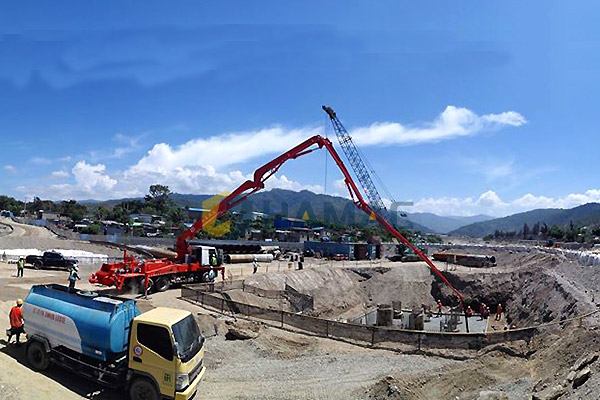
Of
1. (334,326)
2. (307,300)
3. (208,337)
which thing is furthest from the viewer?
(307,300)

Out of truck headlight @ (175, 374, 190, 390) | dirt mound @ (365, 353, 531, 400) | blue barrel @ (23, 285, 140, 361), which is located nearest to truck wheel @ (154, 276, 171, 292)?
blue barrel @ (23, 285, 140, 361)

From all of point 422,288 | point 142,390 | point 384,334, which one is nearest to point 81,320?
point 142,390

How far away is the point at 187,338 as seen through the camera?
458 inches

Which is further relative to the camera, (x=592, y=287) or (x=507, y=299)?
(x=507, y=299)

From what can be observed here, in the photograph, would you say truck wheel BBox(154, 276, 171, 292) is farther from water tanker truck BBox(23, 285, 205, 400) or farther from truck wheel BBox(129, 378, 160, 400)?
truck wheel BBox(129, 378, 160, 400)

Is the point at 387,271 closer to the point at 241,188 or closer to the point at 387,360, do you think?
the point at 241,188

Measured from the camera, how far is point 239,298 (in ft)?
102

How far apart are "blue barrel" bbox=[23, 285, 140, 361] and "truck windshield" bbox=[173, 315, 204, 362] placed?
1.57 m

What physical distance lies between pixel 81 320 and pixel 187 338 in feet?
9.96

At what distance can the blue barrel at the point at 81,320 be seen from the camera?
11945mm

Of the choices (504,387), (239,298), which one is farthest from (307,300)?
(504,387)

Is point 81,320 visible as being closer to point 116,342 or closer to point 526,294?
point 116,342

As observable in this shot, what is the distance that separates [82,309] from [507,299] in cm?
4647

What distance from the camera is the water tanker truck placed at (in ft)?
36.5
